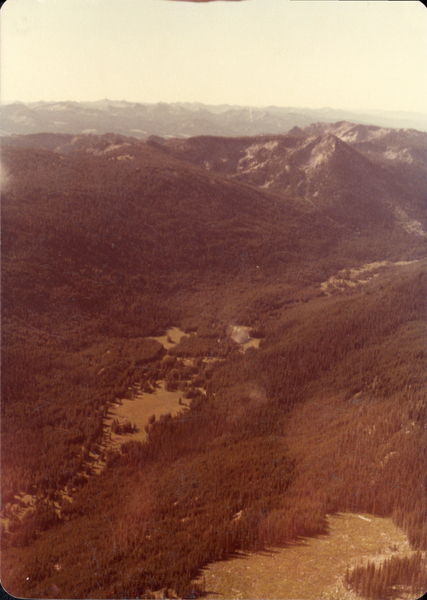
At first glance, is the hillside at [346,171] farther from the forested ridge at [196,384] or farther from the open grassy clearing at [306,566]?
the open grassy clearing at [306,566]

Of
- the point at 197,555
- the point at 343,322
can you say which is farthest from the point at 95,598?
the point at 343,322

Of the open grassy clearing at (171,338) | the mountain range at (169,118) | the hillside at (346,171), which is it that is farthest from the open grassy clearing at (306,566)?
the mountain range at (169,118)

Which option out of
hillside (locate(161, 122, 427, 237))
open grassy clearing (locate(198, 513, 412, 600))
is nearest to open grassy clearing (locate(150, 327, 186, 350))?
open grassy clearing (locate(198, 513, 412, 600))

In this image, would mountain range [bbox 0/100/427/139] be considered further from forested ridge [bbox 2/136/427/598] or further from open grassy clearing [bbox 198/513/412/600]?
open grassy clearing [bbox 198/513/412/600]

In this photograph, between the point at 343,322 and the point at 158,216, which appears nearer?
the point at 343,322

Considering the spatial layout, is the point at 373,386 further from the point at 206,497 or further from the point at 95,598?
the point at 95,598

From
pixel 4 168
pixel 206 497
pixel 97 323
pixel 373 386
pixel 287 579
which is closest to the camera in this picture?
pixel 287 579

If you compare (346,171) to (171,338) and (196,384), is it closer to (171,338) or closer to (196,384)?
(171,338)
